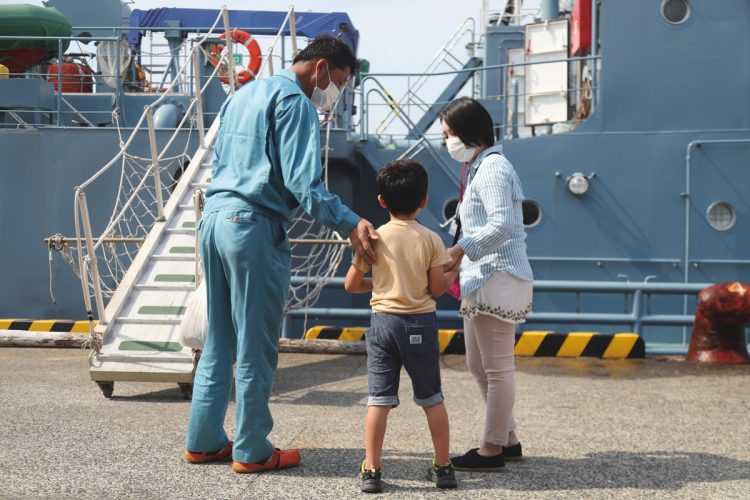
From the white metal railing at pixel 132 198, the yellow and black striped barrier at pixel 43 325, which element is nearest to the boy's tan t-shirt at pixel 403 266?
the white metal railing at pixel 132 198

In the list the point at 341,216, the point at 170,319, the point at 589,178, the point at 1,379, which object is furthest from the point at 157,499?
the point at 589,178

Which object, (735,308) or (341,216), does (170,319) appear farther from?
(735,308)

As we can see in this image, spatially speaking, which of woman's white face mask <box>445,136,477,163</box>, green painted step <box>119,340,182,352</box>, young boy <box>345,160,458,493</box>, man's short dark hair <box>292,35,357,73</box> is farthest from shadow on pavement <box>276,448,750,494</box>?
green painted step <box>119,340,182,352</box>

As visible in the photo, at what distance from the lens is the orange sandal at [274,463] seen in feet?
13.2

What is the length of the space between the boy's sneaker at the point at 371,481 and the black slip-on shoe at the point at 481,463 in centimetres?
53

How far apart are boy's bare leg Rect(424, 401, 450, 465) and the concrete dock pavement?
0.15 meters

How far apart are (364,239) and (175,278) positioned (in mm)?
3547

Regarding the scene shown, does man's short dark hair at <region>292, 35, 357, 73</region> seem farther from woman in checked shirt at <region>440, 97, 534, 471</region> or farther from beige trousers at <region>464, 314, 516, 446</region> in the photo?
beige trousers at <region>464, 314, 516, 446</region>

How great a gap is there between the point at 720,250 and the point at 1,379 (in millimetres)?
7117

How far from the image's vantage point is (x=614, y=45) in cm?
1026

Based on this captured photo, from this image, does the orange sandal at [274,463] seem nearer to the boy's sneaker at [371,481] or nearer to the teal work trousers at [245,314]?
the teal work trousers at [245,314]

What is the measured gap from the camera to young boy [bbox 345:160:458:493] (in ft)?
12.6

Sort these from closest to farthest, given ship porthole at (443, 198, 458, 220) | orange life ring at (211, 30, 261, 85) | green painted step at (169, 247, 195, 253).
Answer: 1. green painted step at (169, 247, 195, 253)
2. ship porthole at (443, 198, 458, 220)
3. orange life ring at (211, 30, 261, 85)

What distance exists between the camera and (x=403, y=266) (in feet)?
12.6
